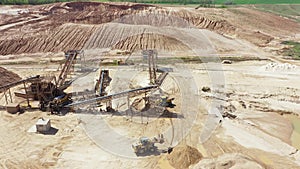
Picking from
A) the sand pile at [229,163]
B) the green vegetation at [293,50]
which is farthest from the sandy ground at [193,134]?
the green vegetation at [293,50]

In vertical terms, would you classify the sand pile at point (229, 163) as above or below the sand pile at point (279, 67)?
below

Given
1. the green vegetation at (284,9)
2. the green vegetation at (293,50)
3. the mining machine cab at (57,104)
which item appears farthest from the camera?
the green vegetation at (284,9)

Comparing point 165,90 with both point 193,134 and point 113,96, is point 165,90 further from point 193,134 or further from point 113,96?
point 193,134

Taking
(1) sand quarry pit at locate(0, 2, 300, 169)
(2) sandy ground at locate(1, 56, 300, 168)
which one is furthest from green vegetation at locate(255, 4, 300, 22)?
(2) sandy ground at locate(1, 56, 300, 168)

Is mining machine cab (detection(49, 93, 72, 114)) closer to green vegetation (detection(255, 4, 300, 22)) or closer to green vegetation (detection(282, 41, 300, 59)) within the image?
green vegetation (detection(282, 41, 300, 59))

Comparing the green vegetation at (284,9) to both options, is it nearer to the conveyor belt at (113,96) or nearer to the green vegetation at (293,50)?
the green vegetation at (293,50)

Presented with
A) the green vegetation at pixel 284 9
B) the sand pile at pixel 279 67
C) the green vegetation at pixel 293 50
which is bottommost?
the sand pile at pixel 279 67

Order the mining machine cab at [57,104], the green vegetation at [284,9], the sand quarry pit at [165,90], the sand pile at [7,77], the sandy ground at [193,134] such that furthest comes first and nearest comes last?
the green vegetation at [284,9] < the sand pile at [7,77] < the mining machine cab at [57,104] < the sand quarry pit at [165,90] < the sandy ground at [193,134]
